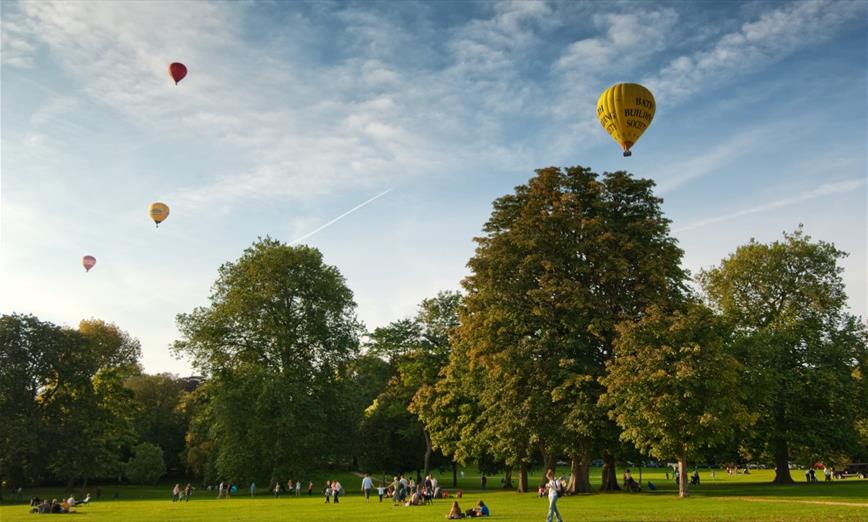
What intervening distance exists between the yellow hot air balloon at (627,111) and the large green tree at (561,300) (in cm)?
379

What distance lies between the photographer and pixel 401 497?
38875 millimetres

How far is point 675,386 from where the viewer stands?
32688 mm

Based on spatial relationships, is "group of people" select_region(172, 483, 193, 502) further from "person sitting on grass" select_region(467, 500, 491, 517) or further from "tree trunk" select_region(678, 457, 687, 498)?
"tree trunk" select_region(678, 457, 687, 498)

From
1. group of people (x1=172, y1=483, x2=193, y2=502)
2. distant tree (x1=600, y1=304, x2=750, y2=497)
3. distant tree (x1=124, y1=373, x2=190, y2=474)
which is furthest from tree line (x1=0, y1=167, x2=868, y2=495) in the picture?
distant tree (x1=124, y1=373, x2=190, y2=474)

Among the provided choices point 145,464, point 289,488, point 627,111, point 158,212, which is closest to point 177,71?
point 158,212

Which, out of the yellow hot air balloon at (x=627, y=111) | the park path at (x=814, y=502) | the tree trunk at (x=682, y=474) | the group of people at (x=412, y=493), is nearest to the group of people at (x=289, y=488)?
the group of people at (x=412, y=493)

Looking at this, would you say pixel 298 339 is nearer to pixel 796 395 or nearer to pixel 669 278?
pixel 669 278

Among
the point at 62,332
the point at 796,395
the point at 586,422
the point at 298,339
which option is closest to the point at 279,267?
the point at 298,339

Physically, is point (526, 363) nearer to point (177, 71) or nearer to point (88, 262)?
point (177, 71)

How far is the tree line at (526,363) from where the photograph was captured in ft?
118

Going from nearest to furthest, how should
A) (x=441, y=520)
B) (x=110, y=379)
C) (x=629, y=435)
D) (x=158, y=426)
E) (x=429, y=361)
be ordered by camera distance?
(x=441, y=520), (x=629, y=435), (x=429, y=361), (x=110, y=379), (x=158, y=426)

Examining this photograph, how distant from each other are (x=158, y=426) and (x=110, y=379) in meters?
21.2

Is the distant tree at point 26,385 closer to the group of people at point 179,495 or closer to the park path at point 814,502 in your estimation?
the group of people at point 179,495

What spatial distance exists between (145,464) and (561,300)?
54.7 m
